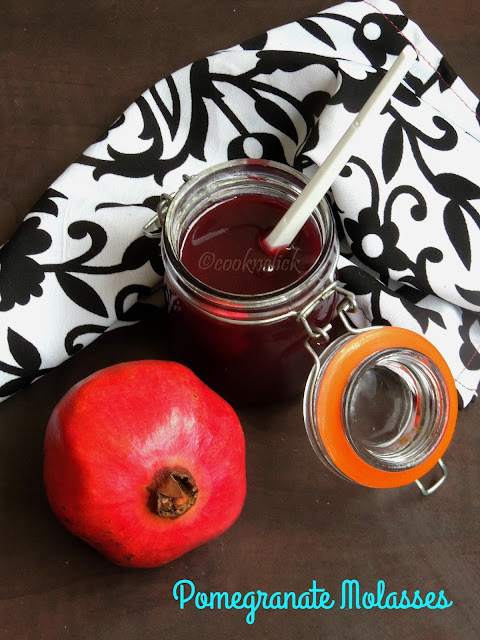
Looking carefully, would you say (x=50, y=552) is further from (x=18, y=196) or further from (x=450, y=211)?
(x=450, y=211)

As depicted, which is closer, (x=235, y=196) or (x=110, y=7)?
(x=235, y=196)

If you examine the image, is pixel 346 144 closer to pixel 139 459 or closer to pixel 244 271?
pixel 244 271

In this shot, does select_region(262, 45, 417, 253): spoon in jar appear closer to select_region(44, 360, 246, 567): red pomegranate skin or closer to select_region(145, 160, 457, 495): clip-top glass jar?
select_region(145, 160, 457, 495): clip-top glass jar

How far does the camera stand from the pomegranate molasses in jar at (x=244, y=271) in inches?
21.2

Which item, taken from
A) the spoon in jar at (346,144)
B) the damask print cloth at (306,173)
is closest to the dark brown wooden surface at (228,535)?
the damask print cloth at (306,173)

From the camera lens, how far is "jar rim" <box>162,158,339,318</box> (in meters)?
0.53

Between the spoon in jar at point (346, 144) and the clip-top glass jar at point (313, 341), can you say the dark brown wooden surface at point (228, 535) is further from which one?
the spoon in jar at point (346, 144)

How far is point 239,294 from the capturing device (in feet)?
1.78

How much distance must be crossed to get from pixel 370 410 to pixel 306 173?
0.62 feet

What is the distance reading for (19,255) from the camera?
0.63 meters

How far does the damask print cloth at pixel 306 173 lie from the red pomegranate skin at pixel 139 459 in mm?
98

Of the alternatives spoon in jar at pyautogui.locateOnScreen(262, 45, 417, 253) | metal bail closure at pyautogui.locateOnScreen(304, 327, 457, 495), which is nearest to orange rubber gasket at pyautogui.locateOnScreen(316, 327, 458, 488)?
metal bail closure at pyautogui.locateOnScreen(304, 327, 457, 495)

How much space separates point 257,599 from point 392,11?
47 centimetres

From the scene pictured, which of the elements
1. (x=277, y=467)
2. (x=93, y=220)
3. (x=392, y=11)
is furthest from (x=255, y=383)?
(x=392, y=11)
